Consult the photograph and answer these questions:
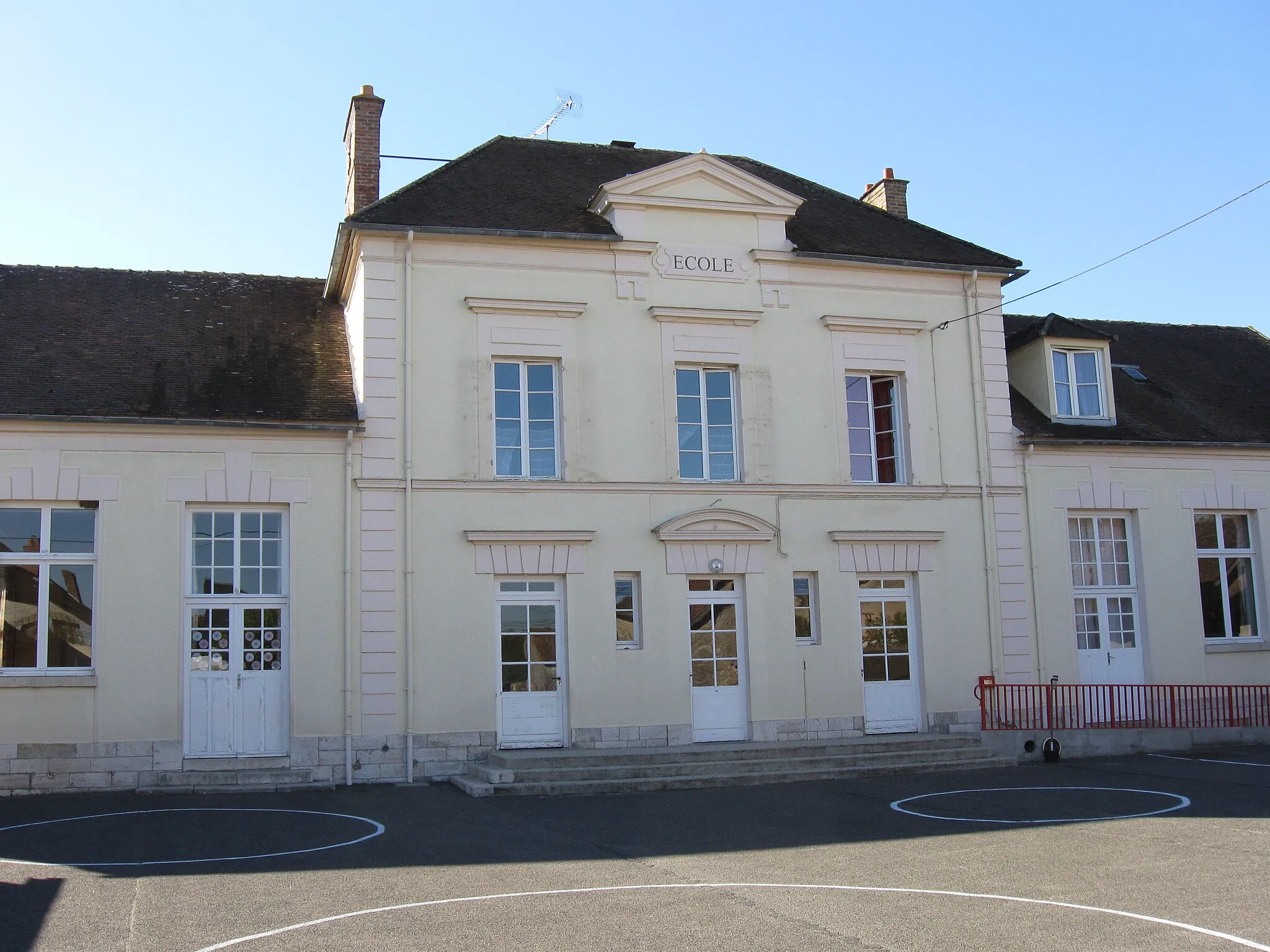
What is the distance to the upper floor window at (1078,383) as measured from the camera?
19438mm

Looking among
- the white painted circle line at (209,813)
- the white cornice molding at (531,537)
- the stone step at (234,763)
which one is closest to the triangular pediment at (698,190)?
the white cornice molding at (531,537)

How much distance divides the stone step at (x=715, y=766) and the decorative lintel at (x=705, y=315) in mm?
6068

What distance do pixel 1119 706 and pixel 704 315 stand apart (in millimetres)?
8212

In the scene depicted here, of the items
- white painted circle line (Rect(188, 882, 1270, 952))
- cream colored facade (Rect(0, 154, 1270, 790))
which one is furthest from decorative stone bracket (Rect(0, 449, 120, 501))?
white painted circle line (Rect(188, 882, 1270, 952))

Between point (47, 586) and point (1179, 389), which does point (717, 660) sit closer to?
point (47, 586)

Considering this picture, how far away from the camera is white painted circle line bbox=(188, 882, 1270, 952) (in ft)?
22.6

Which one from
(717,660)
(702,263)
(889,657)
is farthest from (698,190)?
(889,657)

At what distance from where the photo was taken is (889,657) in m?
17.5

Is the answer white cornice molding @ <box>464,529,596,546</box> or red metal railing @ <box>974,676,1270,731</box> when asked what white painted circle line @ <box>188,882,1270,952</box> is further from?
red metal railing @ <box>974,676,1270,731</box>

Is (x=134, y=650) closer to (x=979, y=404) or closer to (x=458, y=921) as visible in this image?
(x=458, y=921)

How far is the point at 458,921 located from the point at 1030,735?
11076 millimetres

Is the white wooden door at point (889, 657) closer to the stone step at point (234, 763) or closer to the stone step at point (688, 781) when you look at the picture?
the stone step at point (688, 781)

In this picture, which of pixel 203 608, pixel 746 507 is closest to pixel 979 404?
pixel 746 507

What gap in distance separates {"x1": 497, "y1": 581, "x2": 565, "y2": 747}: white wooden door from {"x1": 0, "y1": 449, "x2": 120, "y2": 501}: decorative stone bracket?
5056 millimetres
